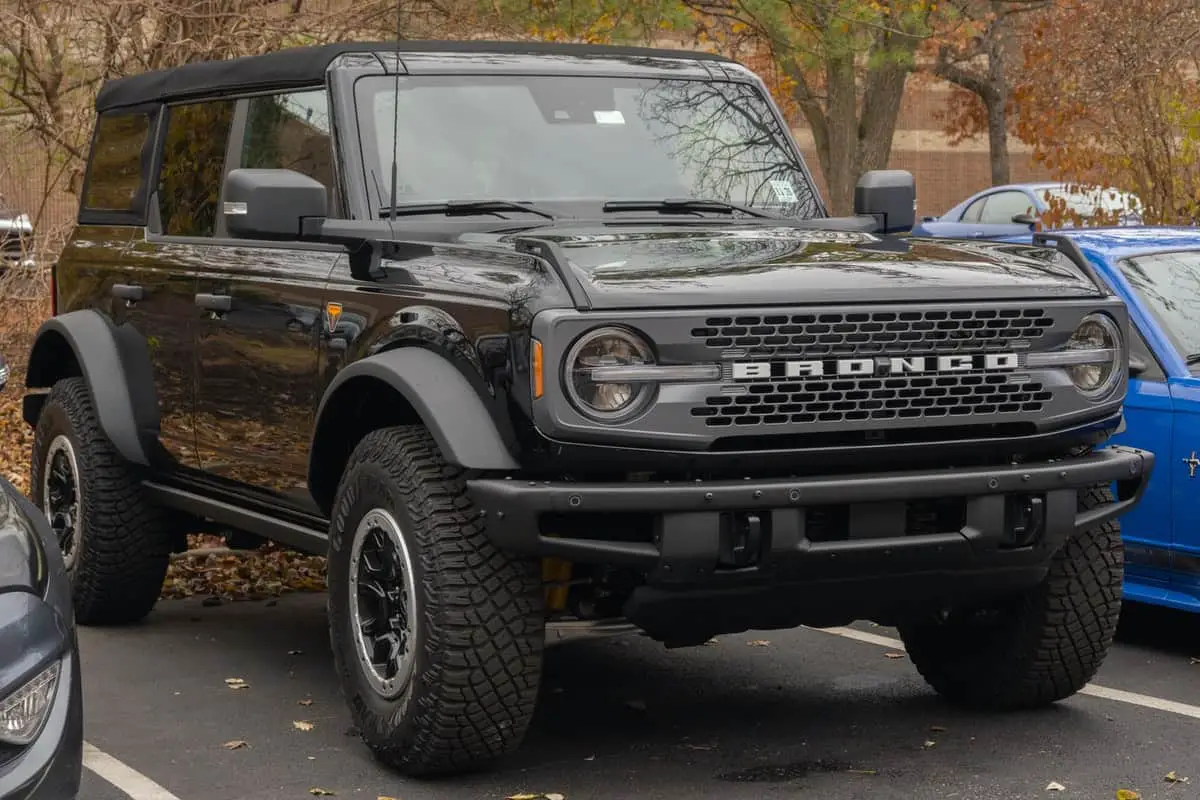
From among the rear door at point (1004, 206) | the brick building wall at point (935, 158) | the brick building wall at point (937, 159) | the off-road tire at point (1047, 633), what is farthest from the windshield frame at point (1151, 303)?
the brick building wall at point (937, 159)

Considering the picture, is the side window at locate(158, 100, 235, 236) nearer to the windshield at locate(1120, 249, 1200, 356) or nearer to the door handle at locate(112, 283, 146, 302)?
the door handle at locate(112, 283, 146, 302)

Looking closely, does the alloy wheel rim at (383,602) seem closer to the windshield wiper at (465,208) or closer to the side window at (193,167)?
the windshield wiper at (465,208)

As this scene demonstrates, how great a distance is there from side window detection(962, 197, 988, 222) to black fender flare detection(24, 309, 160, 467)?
1377cm

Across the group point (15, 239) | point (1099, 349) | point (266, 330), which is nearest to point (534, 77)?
point (266, 330)

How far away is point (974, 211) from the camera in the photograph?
20359 millimetres

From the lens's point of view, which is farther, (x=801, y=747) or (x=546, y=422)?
(x=801, y=747)

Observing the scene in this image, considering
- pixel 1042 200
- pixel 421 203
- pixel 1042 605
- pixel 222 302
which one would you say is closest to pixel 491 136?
pixel 421 203

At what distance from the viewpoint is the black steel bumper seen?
500 cm

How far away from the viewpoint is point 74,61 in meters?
14.9

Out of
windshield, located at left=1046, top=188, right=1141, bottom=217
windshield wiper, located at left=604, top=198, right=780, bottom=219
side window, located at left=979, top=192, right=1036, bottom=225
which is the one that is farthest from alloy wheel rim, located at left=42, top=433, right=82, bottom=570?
side window, located at left=979, top=192, right=1036, bottom=225

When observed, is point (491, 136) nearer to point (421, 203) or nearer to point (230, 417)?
point (421, 203)

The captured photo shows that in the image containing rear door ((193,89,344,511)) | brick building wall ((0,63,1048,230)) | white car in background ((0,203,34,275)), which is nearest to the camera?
rear door ((193,89,344,511))

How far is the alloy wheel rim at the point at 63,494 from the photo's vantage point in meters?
7.77

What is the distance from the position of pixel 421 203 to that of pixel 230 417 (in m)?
1.03
